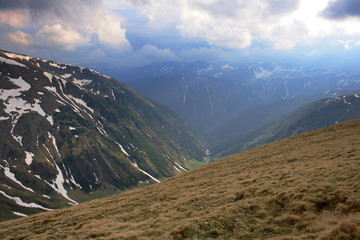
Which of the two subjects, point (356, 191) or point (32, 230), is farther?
point (32, 230)

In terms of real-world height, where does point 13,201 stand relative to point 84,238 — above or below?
below

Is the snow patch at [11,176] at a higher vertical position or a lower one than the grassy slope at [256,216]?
lower

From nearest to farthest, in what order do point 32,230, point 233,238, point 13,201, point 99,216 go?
1. point 233,238
2. point 32,230
3. point 99,216
4. point 13,201

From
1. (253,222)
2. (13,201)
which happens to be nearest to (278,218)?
(253,222)

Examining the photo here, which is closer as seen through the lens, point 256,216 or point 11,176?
point 256,216

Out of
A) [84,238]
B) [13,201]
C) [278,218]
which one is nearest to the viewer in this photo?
[278,218]

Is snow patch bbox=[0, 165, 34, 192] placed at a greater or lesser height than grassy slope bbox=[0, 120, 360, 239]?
lesser

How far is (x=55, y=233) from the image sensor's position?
23250mm

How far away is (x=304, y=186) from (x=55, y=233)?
86.4 feet

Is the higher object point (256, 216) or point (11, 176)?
point (256, 216)

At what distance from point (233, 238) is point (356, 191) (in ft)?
35.5

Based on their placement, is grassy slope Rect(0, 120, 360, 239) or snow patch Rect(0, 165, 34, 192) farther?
snow patch Rect(0, 165, 34, 192)

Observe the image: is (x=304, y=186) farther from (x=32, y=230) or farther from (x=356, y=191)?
(x=32, y=230)

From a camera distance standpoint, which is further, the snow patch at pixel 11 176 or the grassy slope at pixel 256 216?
the snow patch at pixel 11 176
